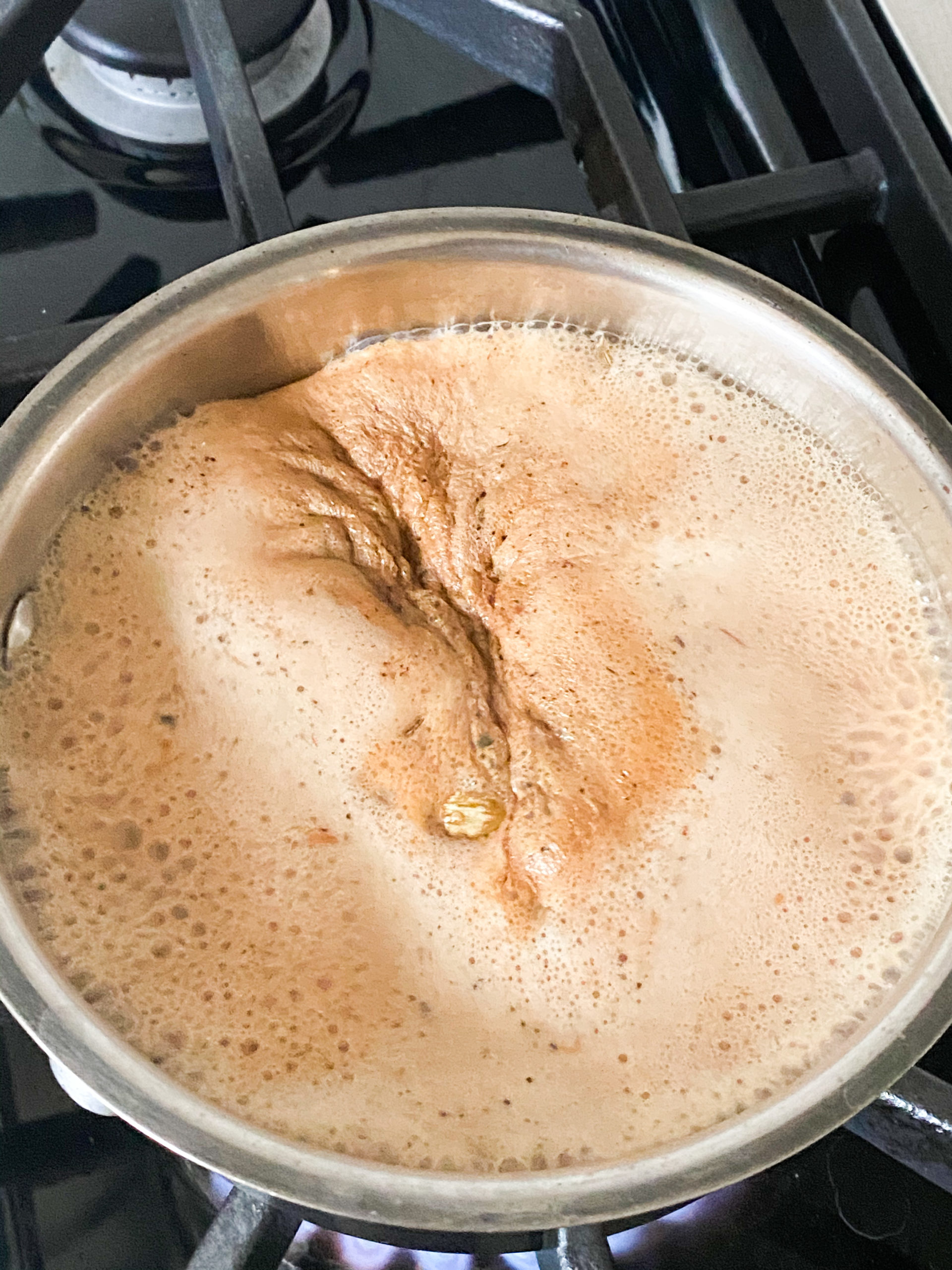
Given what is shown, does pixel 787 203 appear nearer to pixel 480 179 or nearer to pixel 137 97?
pixel 480 179

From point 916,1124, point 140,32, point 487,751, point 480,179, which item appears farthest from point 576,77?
point 916,1124

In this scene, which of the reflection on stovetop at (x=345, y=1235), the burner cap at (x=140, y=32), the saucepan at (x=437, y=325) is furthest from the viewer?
the burner cap at (x=140, y=32)

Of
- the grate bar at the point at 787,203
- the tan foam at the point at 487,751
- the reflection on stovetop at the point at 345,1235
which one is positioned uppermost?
the grate bar at the point at 787,203

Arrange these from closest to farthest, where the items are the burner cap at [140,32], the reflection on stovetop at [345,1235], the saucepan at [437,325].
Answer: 1. the saucepan at [437,325]
2. the reflection on stovetop at [345,1235]
3. the burner cap at [140,32]

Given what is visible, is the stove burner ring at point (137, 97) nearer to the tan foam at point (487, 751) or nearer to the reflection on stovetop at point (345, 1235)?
the tan foam at point (487, 751)

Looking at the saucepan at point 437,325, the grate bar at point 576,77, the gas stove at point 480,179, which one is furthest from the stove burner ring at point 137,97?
the saucepan at point 437,325

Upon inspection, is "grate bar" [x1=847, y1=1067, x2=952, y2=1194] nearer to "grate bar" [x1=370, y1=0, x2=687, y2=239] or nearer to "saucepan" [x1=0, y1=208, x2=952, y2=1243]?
"saucepan" [x1=0, y1=208, x2=952, y2=1243]

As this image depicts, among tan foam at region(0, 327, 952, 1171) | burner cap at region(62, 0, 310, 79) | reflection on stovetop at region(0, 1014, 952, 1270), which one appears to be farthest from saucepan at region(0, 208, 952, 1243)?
burner cap at region(62, 0, 310, 79)
